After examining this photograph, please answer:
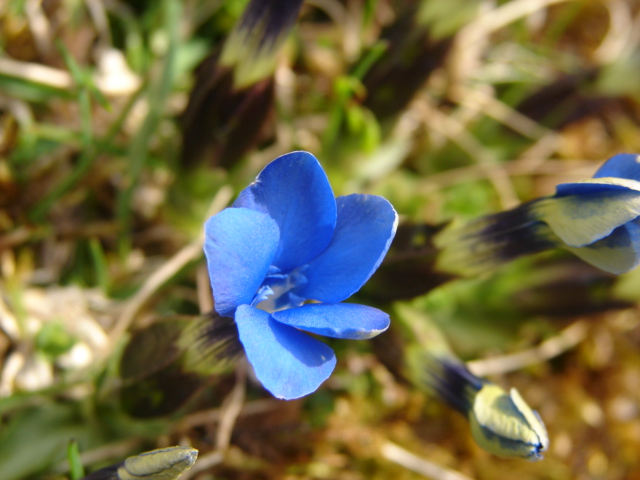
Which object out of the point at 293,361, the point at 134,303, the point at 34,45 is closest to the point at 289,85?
the point at 34,45

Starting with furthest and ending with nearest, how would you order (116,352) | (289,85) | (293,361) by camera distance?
1. (289,85)
2. (116,352)
3. (293,361)

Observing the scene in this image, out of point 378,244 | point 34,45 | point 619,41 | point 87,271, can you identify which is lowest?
point 87,271

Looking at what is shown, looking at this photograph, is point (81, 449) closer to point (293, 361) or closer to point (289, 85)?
point (293, 361)

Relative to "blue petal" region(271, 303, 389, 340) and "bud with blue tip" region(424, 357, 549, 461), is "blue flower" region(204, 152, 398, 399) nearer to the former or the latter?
"blue petal" region(271, 303, 389, 340)

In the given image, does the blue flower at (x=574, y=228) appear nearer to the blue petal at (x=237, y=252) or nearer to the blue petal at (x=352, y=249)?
the blue petal at (x=352, y=249)

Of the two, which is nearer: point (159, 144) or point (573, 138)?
point (159, 144)

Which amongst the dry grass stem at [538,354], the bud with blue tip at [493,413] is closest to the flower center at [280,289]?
the bud with blue tip at [493,413]

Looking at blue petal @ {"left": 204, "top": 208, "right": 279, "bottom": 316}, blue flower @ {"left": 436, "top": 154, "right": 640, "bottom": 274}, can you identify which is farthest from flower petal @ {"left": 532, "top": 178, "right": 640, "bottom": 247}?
blue petal @ {"left": 204, "top": 208, "right": 279, "bottom": 316}

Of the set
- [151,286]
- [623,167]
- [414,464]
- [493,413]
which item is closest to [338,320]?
[493,413]
